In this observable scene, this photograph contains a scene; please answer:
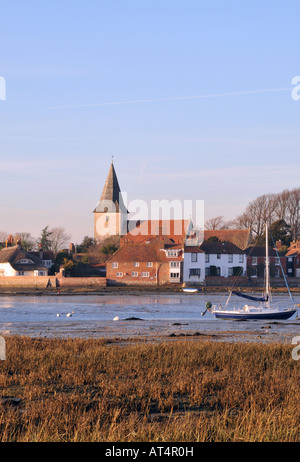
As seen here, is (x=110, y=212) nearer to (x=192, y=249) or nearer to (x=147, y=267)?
(x=147, y=267)

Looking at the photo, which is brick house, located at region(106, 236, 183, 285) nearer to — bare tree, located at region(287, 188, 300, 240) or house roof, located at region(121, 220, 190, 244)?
house roof, located at region(121, 220, 190, 244)

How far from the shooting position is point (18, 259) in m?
98.0

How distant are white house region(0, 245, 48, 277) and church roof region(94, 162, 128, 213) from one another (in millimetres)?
42127

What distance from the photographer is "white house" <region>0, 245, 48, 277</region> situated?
97.2 metres

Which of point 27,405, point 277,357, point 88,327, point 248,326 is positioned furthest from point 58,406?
point 248,326

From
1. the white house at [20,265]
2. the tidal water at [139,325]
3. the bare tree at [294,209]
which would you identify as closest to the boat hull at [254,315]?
the tidal water at [139,325]

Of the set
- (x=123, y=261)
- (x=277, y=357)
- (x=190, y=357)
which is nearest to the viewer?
(x=190, y=357)

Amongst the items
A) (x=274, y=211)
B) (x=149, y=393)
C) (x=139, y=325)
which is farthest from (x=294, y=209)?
(x=149, y=393)

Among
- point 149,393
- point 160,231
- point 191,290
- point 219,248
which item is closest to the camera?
point 149,393

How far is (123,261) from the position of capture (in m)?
94.0

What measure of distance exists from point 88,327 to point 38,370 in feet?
66.9

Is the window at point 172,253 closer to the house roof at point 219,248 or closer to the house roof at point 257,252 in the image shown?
the house roof at point 219,248

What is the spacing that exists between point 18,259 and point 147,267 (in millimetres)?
20694
